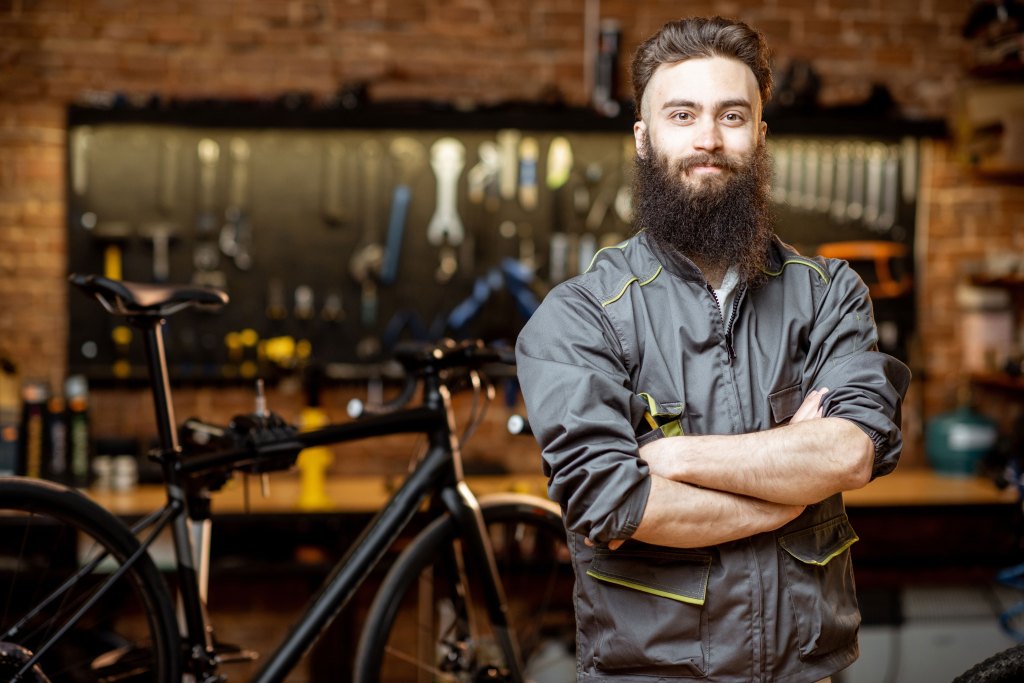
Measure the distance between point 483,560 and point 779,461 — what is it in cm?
108

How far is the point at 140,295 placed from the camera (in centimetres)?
232

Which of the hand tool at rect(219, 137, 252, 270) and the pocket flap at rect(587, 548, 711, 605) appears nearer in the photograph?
the pocket flap at rect(587, 548, 711, 605)

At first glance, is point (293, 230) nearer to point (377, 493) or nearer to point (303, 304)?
point (303, 304)

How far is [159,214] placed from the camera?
159 inches

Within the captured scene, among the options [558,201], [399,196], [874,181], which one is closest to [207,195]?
[399,196]

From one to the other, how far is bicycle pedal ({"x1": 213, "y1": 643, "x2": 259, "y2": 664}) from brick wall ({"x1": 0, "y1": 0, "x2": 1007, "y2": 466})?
198 cm

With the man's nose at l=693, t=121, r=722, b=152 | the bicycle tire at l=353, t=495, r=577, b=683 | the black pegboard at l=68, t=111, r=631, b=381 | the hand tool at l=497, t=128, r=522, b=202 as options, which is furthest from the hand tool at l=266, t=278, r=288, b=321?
the man's nose at l=693, t=121, r=722, b=152

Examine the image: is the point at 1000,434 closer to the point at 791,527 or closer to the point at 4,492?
the point at 791,527

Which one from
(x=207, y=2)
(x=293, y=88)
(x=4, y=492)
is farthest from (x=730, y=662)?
(x=207, y=2)

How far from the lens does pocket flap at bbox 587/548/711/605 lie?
1.54 metres

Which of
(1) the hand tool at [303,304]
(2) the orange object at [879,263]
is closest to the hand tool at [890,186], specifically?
(2) the orange object at [879,263]

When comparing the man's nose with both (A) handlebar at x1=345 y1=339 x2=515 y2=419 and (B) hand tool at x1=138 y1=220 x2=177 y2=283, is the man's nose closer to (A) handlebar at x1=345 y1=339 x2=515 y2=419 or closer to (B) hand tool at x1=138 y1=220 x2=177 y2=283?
(A) handlebar at x1=345 y1=339 x2=515 y2=419

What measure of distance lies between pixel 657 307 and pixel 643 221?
0.19 meters

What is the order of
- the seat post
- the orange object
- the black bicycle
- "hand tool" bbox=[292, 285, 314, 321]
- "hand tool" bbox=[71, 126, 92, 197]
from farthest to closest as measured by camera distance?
the orange object → "hand tool" bbox=[292, 285, 314, 321] → "hand tool" bbox=[71, 126, 92, 197] → the seat post → the black bicycle
